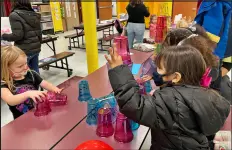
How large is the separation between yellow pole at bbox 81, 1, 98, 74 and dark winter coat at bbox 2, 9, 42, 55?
56 cm

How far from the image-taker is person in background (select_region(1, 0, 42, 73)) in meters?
2.15

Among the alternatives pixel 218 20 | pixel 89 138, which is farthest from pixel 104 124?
pixel 218 20

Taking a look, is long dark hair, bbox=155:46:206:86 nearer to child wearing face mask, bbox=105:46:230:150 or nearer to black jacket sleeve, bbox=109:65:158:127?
child wearing face mask, bbox=105:46:230:150

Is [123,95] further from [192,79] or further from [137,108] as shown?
[192,79]

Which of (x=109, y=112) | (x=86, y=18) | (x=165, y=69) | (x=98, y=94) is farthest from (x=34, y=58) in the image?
(x=165, y=69)

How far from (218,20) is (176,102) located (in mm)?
1086

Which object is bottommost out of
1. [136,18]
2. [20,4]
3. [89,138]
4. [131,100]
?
[89,138]

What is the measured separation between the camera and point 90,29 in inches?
101

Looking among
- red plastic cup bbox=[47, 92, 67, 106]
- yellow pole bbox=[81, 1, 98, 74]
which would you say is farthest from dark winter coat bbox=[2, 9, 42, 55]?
red plastic cup bbox=[47, 92, 67, 106]

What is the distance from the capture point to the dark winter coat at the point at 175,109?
601mm

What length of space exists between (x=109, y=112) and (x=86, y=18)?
1.86m

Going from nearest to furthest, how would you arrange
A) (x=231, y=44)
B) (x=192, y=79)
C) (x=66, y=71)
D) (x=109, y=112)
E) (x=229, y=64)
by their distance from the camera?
(x=192, y=79) → (x=109, y=112) → (x=231, y=44) → (x=229, y=64) → (x=66, y=71)

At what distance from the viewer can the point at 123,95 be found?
1.97 feet

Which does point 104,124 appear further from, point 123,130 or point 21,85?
point 21,85
